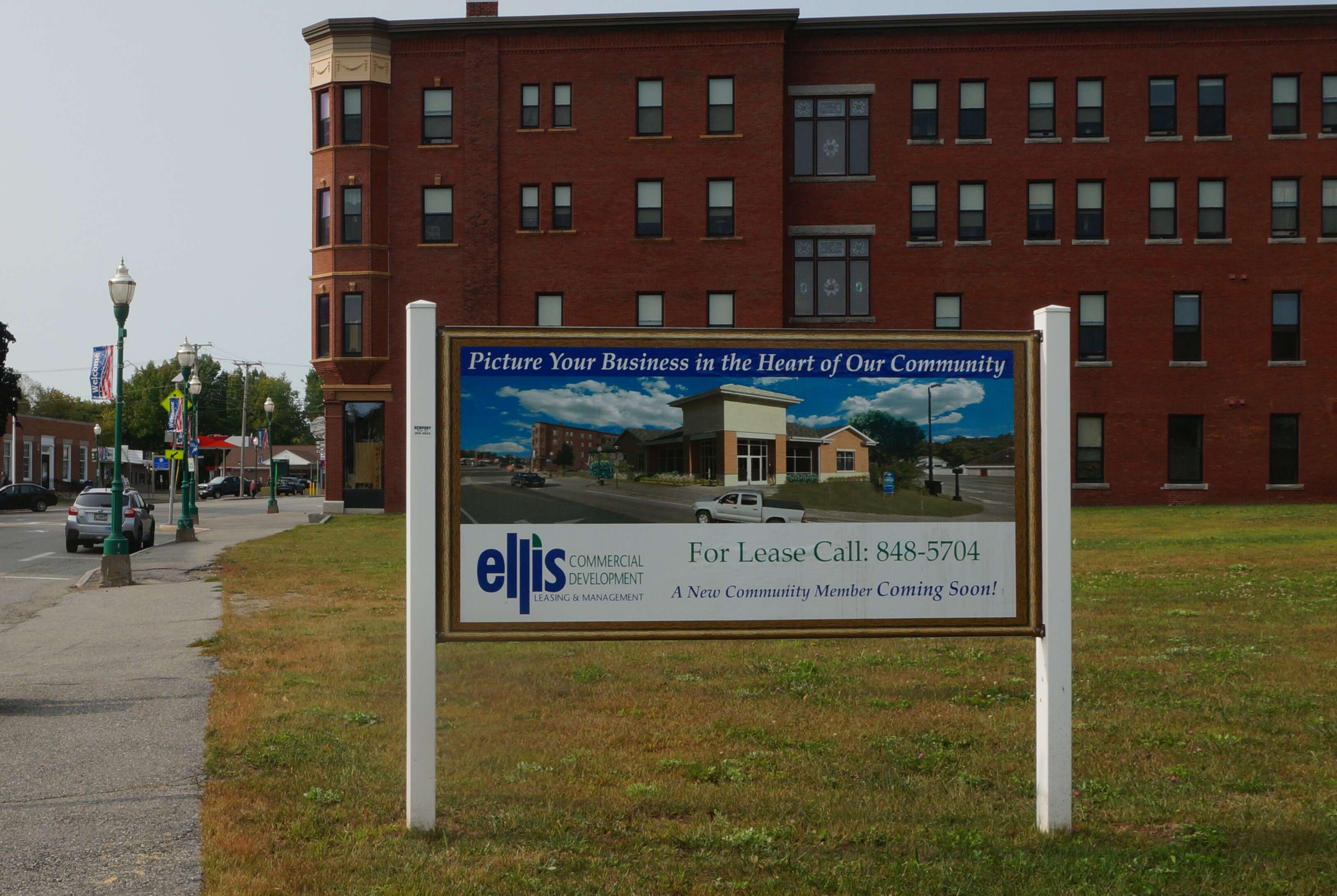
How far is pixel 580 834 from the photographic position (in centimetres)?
614

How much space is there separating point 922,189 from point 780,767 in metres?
38.5

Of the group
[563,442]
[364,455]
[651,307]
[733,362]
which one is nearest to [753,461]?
[733,362]

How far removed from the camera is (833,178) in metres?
43.7

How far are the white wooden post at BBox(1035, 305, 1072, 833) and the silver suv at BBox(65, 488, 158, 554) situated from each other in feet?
89.8

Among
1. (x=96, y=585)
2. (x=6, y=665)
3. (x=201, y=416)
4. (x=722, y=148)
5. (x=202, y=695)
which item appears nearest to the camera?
(x=202, y=695)

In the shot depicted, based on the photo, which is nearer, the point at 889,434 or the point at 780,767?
the point at 889,434

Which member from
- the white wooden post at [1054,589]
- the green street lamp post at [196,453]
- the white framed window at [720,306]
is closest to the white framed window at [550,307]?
the white framed window at [720,306]

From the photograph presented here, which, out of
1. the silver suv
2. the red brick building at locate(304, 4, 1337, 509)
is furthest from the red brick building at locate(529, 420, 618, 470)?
the red brick building at locate(304, 4, 1337, 509)

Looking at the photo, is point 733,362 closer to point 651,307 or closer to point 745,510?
point 745,510

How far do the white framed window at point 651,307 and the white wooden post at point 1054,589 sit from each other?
3716cm

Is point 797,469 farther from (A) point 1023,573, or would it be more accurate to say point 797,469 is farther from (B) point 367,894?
(B) point 367,894

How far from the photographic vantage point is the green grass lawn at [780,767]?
5629 mm

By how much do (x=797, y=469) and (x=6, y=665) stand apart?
9390 mm

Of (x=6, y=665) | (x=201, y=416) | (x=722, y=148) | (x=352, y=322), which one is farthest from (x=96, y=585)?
(x=201, y=416)
